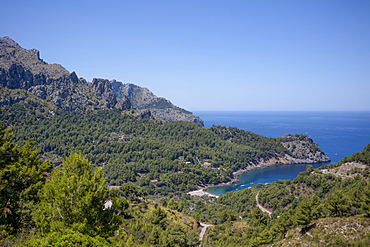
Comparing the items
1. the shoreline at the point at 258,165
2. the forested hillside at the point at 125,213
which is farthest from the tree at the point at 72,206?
the shoreline at the point at 258,165

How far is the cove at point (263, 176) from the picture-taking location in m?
117

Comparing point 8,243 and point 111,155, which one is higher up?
point 8,243

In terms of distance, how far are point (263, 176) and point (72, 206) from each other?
13418cm

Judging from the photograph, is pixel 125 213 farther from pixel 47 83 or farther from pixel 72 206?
pixel 47 83

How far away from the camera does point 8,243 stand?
41.9 ft

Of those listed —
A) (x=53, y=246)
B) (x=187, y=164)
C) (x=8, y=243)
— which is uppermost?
(x=53, y=246)

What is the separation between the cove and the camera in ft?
383

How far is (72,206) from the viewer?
15.5 m

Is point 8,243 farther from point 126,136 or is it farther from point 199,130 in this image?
point 199,130

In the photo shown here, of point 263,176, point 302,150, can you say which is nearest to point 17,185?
point 263,176

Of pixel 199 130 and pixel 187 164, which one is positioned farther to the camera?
pixel 199 130

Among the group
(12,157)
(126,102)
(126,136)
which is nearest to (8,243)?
(12,157)

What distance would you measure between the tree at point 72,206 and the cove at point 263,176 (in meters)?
98.7

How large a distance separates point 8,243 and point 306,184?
284 feet
